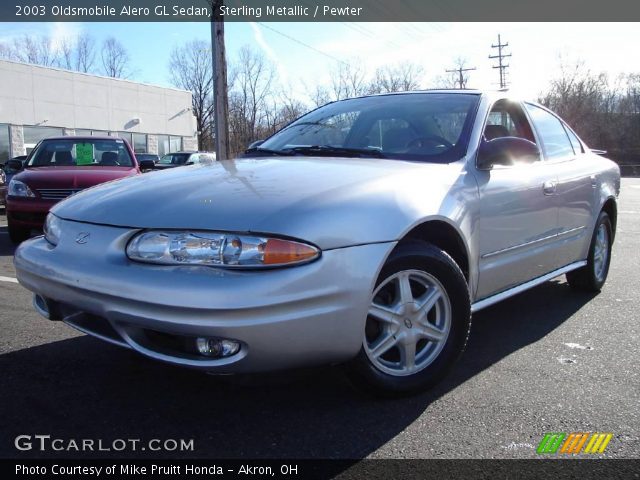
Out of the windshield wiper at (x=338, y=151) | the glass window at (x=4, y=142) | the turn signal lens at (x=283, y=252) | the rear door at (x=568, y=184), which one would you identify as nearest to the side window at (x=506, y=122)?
the rear door at (x=568, y=184)

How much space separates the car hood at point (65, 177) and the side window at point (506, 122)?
517 cm

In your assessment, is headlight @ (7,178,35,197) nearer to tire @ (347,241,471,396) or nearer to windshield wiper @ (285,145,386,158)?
windshield wiper @ (285,145,386,158)

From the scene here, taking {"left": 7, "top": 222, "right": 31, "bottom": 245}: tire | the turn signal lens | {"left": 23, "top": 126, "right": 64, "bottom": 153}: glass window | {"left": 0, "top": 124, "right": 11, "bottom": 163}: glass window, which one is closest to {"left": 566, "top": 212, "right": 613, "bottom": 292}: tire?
the turn signal lens

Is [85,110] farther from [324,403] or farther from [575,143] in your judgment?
[324,403]

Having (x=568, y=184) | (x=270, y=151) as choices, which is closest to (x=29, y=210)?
(x=270, y=151)

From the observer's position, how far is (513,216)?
338 cm

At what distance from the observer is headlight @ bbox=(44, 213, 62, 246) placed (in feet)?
9.11

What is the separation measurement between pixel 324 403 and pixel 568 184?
8.17 feet

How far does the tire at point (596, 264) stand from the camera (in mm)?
4706

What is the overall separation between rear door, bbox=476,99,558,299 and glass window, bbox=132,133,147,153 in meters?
30.8

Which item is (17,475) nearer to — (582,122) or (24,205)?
(24,205)

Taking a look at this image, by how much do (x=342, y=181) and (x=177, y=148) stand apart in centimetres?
3473

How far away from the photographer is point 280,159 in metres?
3.37

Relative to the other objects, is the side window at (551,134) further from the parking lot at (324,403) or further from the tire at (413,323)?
the tire at (413,323)
